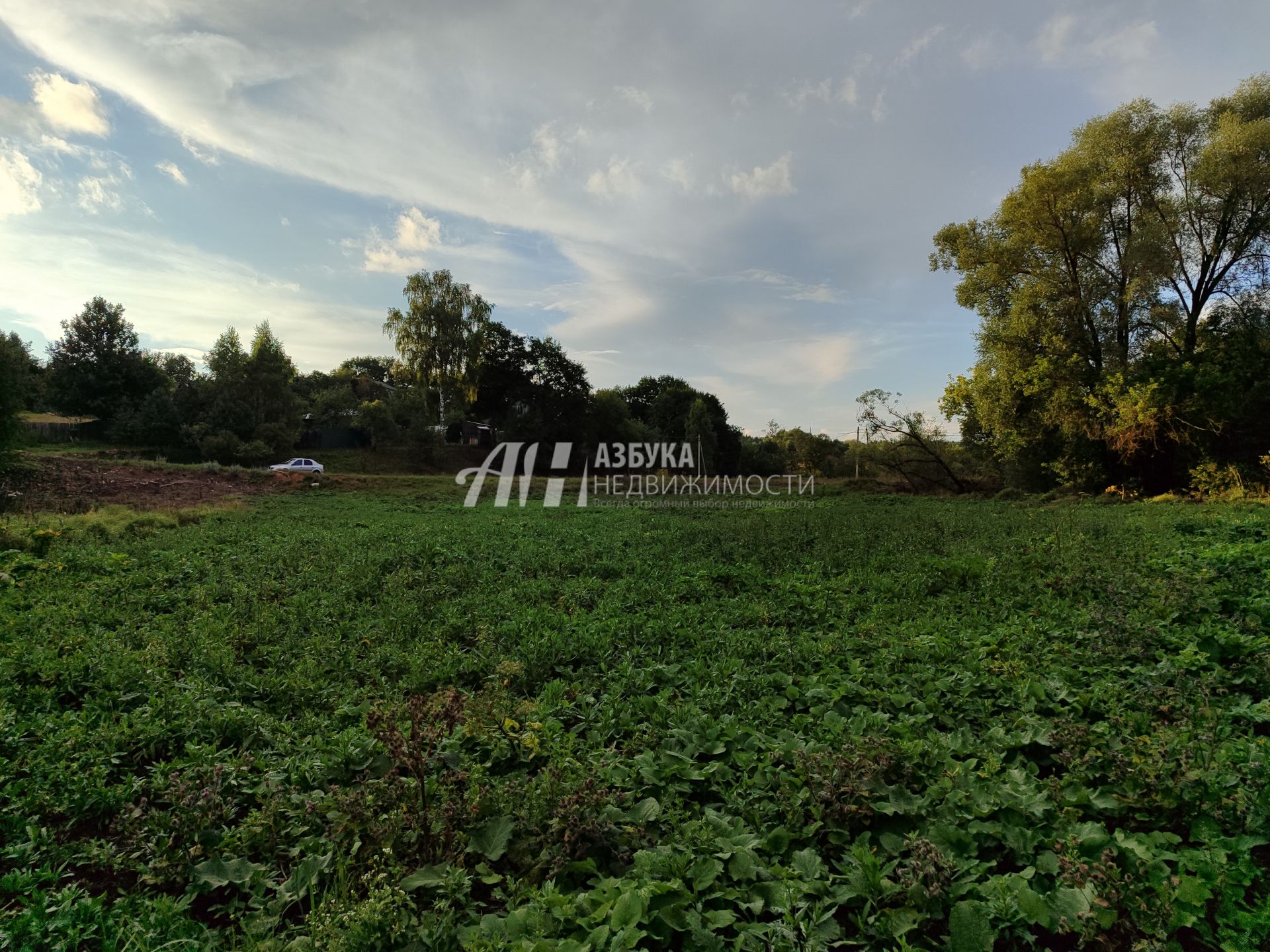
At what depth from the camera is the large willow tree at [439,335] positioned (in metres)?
29.7

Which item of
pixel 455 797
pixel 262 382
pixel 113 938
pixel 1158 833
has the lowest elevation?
pixel 113 938

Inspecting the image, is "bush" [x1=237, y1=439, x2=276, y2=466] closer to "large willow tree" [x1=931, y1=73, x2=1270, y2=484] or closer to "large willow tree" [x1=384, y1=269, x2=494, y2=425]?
"large willow tree" [x1=384, y1=269, x2=494, y2=425]

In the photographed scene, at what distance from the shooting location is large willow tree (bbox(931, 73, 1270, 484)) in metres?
13.0

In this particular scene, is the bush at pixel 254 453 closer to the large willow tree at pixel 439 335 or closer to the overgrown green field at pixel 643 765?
the large willow tree at pixel 439 335

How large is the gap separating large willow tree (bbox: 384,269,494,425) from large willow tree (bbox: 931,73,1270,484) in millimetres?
22640

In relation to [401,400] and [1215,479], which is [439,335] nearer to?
[401,400]

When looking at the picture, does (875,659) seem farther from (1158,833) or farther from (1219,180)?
(1219,180)

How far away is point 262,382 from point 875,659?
92.7 ft

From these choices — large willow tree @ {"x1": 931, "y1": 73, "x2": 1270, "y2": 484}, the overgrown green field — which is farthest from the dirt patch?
large willow tree @ {"x1": 931, "y1": 73, "x2": 1270, "y2": 484}

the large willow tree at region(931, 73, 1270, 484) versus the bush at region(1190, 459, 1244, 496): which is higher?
the large willow tree at region(931, 73, 1270, 484)

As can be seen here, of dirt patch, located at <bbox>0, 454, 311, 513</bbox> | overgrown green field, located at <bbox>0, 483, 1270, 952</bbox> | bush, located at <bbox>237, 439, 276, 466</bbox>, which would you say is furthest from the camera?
bush, located at <bbox>237, 439, 276, 466</bbox>

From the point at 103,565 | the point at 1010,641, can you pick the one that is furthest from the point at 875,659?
the point at 103,565

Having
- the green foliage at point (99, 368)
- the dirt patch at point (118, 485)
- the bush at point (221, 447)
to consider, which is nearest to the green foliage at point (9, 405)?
the dirt patch at point (118, 485)

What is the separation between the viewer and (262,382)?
82.2 feet
